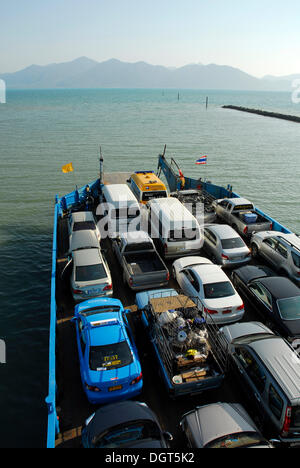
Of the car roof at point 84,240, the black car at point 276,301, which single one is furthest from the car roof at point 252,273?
the car roof at point 84,240

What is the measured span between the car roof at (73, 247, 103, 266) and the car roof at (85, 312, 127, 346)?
2.97m

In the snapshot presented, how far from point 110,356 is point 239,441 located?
322cm

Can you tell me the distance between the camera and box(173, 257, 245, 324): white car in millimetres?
9578

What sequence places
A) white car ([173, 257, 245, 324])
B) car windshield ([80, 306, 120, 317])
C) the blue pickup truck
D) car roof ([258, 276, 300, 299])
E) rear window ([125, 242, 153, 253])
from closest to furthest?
1. the blue pickup truck
2. car windshield ([80, 306, 120, 317])
3. car roof ([258, 276, 300, 299])
4. white car ([173, 257, 245, 324])
5. rear window ([125, 242, 153, 253])

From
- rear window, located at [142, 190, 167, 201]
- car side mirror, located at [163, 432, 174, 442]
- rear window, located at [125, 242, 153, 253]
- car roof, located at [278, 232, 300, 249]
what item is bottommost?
car side mirror, located at [163, 432, 174, 442]

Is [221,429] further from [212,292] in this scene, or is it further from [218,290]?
[218,290]

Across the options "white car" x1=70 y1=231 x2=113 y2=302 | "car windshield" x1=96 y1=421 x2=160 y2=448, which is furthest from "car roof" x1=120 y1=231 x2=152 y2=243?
"car windshield" x1=96 y1=421 x2=160 y2=448

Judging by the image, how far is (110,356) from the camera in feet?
24.5

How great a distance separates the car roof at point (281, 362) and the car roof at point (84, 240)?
743 centimetres

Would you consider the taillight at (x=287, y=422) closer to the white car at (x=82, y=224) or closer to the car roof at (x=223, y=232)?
the car roof at (x=223, y=232)

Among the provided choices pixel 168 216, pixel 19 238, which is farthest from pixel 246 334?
pixel 19 238

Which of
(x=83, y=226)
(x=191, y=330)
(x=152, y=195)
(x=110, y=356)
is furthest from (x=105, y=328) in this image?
(x=152, y=195)

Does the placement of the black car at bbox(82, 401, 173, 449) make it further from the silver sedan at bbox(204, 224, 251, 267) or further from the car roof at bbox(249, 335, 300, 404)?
the silver sedan at bbox(204, 224, 251, 267)

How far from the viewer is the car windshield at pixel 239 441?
561 centimetres
